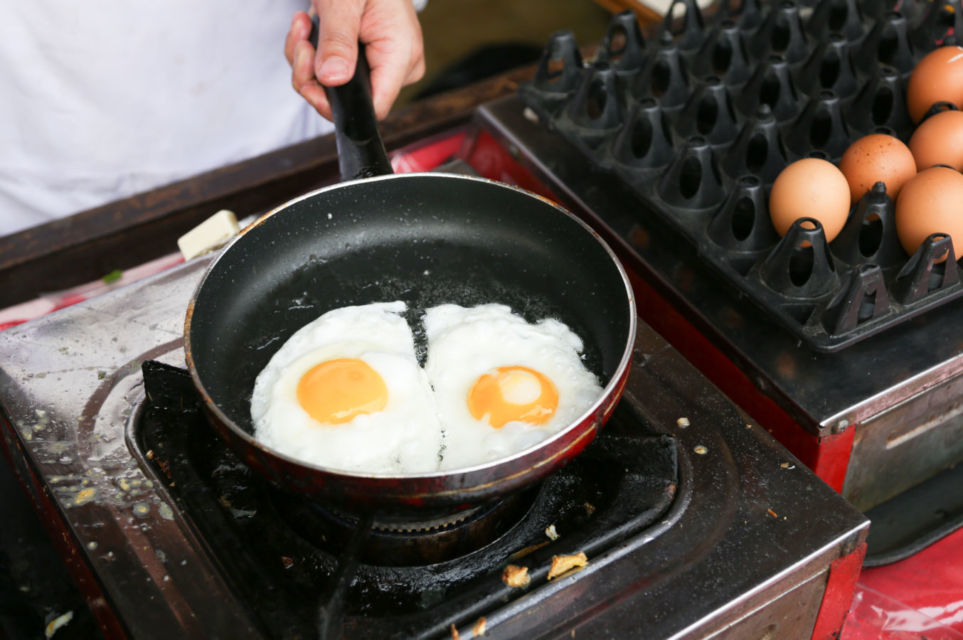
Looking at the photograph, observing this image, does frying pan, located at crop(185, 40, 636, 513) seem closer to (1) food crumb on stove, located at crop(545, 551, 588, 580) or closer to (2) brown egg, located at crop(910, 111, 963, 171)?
(1) food crumb on stove, located at crop(545, 551, 588, 580)

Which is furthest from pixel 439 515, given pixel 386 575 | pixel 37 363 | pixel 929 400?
pixel 929 400

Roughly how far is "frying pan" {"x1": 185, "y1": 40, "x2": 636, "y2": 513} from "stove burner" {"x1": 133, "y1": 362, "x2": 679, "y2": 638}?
0.37 ft

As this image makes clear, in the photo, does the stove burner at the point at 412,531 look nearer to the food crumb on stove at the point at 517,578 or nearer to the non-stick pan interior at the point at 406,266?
the food crumb on stove at the point at 517,578

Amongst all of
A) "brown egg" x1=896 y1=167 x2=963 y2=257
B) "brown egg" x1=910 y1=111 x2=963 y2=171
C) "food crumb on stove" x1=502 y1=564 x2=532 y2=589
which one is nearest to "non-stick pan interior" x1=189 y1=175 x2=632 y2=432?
"food crumb on stove" x1=502 y1=564 x2=532 y2=589

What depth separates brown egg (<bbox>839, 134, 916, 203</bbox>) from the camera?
4.97 ft

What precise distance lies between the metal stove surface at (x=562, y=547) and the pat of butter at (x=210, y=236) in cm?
29

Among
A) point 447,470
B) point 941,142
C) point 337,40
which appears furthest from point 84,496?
point 941,142

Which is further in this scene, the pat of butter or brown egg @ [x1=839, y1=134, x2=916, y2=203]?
the pat of butter

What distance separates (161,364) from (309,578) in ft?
1.44

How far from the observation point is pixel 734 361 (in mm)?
1417

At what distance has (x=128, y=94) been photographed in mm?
2121

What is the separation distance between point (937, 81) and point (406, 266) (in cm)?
117

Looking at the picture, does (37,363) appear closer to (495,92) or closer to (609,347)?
(609,347)

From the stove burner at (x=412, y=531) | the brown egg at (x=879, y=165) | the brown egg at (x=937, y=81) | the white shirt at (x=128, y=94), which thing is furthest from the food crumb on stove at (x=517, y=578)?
the white shirt at (x=128, y=94)
